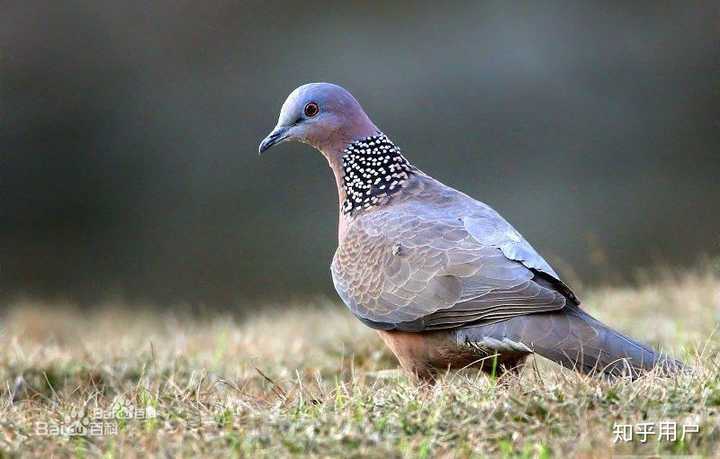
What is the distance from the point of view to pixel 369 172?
209 inches

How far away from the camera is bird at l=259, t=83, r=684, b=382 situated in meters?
4.35

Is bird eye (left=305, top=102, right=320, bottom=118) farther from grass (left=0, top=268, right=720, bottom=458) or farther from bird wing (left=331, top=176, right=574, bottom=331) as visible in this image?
grass (left=0, top=268, right=720, bottom=458)

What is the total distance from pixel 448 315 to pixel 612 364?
0.75 m

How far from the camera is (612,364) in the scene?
13.9 feet

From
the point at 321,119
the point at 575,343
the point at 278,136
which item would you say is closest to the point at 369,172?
the point at 321,119

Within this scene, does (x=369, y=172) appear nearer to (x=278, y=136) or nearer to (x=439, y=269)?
(x=278, y=136)

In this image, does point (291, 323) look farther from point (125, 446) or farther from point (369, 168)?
point (125, 446)

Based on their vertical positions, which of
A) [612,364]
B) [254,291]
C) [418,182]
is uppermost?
[418,182]

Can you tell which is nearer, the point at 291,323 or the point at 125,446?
the point at 125,446

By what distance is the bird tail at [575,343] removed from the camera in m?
4.24

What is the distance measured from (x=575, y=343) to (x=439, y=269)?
28.2 inches

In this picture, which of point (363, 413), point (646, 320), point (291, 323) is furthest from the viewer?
point (291, 323)

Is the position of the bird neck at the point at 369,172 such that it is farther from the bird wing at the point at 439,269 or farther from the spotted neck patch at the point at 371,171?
the bird wing at the point at 439,269

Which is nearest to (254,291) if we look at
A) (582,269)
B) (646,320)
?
(582,269)
